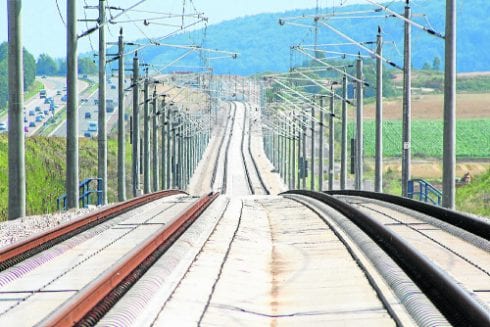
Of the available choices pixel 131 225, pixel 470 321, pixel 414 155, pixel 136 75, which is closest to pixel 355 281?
pixel 470 321

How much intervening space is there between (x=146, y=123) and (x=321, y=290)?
65627 millimetres

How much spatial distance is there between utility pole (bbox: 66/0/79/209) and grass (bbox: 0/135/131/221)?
7.24 metres

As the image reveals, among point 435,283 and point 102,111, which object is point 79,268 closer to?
point 435,283

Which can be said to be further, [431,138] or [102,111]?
[431,138]

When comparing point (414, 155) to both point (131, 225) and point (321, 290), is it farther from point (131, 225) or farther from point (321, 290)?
point (321, 290)

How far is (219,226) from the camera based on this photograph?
27.0 meters

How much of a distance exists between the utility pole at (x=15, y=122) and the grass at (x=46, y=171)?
15.1 m

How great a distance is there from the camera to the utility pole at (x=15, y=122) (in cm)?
3144

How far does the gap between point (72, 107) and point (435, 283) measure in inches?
1135

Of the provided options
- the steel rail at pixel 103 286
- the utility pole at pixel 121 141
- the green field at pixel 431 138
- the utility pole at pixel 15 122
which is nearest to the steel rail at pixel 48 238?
the steel rail at pixel 103 286

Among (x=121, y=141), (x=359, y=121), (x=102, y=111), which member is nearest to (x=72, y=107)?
(x=102, y=111)

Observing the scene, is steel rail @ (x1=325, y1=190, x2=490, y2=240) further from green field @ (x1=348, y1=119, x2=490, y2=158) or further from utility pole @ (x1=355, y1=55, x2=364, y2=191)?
green field @ (x1=348, y1=119, x2=490, y2=158)

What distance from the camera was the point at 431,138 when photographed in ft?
541

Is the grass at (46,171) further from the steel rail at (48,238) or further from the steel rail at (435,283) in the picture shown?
the steel rail at (435,283)
